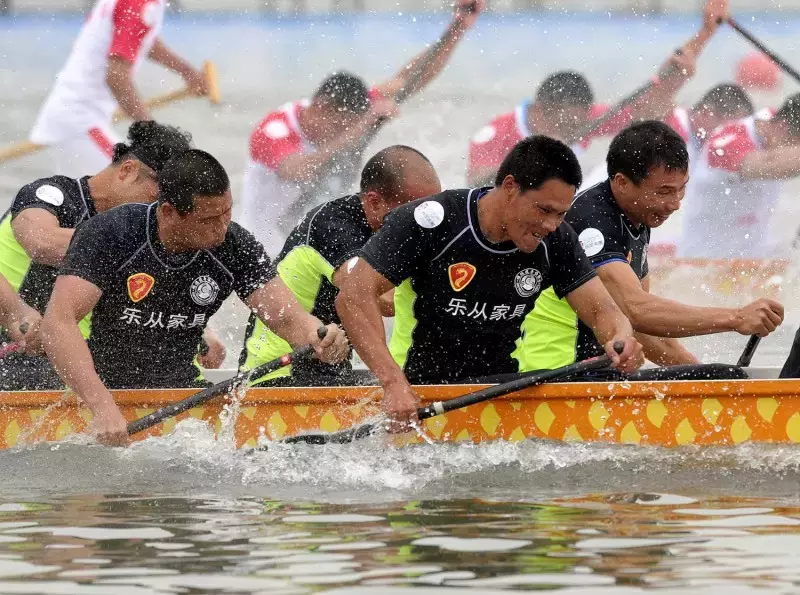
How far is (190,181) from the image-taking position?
20.3ft

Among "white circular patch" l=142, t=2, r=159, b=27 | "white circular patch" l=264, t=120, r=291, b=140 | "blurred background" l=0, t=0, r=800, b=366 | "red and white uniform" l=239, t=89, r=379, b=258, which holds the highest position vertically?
"blurred background" l=0, t=0, r=800, b=366

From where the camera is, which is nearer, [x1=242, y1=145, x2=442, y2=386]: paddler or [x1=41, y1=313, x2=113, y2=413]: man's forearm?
[x1=41, y1=313, x2=113, y2=413]: man's forearm

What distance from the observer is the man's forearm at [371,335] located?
5938 mm

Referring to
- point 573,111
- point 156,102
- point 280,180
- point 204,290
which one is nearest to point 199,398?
point 204,290

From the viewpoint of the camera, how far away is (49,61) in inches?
790

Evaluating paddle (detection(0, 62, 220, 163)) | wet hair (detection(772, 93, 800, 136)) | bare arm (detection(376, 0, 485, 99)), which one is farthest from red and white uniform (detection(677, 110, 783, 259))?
paddle (detection(0, 62, 220, 163))

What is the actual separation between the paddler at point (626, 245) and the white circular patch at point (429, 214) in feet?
2.14

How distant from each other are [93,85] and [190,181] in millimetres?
3830

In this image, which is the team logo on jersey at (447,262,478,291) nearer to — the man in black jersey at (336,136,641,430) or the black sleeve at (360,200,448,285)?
the man in black jersey at (336,136,641,430)

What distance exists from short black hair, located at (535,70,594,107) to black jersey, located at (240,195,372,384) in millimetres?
4409

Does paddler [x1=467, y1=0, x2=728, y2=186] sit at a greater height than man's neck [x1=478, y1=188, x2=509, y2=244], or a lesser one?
greater

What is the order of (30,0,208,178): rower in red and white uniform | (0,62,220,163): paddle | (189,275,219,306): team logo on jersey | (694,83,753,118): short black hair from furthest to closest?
(694,83,753,118): short black hair, (0,62,220,163): paddle, (30,0,208,178): rower in red and white uniform, (189,275,219,306): team logo on jersey

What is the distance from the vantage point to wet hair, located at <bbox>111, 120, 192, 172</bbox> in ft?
23.0

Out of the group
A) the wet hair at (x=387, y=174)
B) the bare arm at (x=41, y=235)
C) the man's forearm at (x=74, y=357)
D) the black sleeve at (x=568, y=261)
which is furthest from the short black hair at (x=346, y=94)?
the man's forearm at (x=74, y=357)
